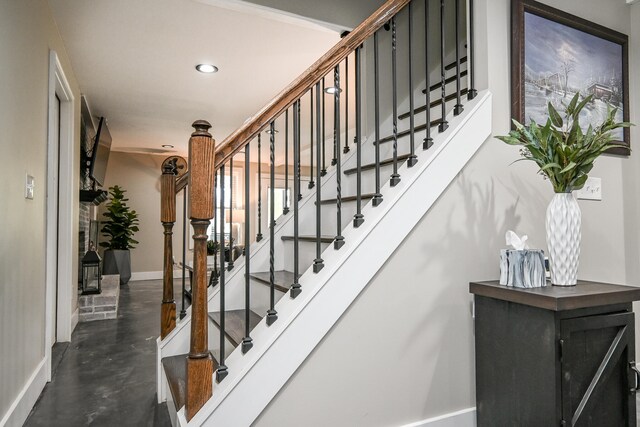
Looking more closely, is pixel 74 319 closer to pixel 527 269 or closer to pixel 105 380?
pixel 105 380

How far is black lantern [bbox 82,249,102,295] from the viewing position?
4398mm

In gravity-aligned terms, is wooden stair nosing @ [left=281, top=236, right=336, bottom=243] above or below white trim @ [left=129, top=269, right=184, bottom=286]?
above

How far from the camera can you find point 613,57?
95.5 inches

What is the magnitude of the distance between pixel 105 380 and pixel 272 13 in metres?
2.61

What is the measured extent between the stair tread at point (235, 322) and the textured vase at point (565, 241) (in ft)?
4.49

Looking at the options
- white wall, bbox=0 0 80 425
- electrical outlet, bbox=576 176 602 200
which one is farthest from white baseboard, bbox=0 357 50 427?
electrical outlet, bbox=576 176 602 200

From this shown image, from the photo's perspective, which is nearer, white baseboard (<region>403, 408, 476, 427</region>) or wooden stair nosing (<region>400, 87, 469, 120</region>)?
white baseboard (<region>403, 408, 476, 427</region>)

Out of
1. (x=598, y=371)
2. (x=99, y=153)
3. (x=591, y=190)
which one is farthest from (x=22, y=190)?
(x=99, y=153)

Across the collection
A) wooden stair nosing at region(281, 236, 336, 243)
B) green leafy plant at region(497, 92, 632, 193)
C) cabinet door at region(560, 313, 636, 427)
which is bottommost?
cabinet door at region(560, 313, 636, 427)

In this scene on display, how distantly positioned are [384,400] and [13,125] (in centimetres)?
213

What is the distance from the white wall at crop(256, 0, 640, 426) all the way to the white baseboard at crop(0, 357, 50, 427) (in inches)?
50.2

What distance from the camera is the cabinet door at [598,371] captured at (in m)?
1.51

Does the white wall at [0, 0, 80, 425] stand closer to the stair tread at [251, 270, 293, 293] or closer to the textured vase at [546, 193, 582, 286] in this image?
the stair tread at [251, 270, 293, 293]

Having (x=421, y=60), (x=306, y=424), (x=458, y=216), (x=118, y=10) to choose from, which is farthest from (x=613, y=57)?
(x=118, y=10)
